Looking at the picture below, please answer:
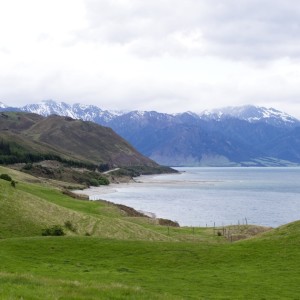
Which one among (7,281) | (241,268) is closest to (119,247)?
(241,268)

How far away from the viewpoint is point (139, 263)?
4266 cm

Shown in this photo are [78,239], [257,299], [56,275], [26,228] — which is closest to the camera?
[257,299]

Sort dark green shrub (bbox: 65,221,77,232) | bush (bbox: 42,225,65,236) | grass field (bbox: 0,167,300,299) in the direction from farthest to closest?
1. dark green shrub (bbox: 65,221,77,232)
2. bush (bbox: 42,225,65,236)
3. grass field (bbox: 0,167,300,299)

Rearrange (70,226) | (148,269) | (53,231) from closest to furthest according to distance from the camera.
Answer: (148,269) < (53,231) < (70,226)

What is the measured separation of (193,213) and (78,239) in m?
103

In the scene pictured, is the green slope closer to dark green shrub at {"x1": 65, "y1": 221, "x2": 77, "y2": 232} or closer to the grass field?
the grass field

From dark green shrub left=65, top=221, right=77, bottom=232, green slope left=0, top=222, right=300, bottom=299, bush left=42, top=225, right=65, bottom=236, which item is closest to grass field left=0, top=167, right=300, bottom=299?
green slope left=0, top=222, right=300, bottom=299

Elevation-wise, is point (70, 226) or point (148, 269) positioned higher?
point (70, 226)

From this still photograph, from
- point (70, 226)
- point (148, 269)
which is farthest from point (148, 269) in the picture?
point (70, 226)

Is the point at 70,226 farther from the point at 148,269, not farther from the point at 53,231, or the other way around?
the point at 148,269

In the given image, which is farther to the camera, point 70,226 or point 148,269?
point 70,226

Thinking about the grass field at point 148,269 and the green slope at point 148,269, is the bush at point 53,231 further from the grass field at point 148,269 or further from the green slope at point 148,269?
the green slope at point 148,269

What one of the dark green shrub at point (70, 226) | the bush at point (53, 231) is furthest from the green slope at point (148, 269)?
the dark green shrub at point (70, 226)

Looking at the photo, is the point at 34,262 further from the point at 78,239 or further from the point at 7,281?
the point at 7,281
